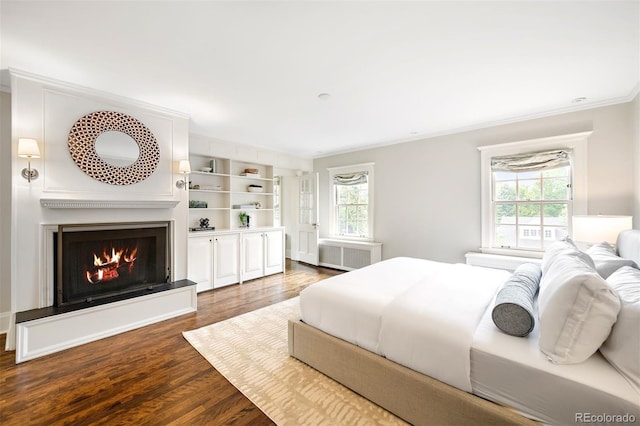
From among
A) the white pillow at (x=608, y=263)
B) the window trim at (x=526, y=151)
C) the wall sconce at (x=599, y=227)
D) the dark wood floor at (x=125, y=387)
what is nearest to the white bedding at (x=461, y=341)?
the white pillow at (x=608, y=263)

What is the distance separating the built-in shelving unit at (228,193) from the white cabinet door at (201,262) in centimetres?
57

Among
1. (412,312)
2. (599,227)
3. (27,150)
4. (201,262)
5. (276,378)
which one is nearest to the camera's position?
(412,312)

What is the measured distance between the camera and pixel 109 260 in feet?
9.89

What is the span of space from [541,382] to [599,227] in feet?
8.20

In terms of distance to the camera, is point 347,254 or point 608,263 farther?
point 347,254

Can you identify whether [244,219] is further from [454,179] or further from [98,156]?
[454,179]

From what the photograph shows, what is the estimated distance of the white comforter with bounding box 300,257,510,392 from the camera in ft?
4.81

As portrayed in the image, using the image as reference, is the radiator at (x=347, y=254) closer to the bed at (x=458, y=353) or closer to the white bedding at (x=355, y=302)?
A: the white bedding at (x=355, y=302)

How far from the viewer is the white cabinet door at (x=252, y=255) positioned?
15.4ft

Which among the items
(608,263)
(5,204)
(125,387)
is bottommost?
(125,387)

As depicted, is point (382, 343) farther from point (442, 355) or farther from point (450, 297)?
point (450, 297)

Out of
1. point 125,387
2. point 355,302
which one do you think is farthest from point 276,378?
point 125,387

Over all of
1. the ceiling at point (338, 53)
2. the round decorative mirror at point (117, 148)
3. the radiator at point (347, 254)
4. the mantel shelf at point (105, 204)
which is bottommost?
the radiator at point (347, 254)

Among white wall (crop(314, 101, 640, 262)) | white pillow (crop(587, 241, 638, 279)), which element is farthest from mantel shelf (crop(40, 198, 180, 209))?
white pillow (crop(587, 241, 638, 279))
